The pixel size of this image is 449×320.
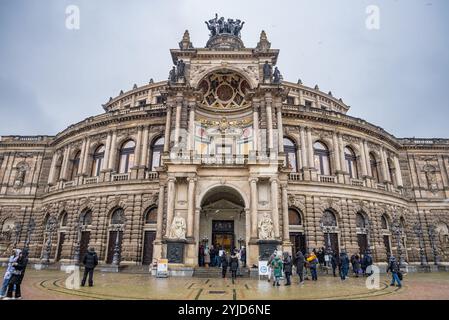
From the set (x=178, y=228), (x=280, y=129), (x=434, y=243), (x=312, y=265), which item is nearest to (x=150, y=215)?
(x=178, y=228)

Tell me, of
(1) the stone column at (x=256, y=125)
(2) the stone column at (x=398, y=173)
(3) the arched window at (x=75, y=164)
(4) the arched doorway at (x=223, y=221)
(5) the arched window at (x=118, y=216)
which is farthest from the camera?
(2) the stone column at (x=398, y=173)

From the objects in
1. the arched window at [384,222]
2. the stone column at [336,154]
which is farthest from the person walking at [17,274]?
the arched window at [384,222]

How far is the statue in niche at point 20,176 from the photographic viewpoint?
35469 millimetres

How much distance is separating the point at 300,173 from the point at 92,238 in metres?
20.9

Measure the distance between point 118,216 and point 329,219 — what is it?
20.4 metres

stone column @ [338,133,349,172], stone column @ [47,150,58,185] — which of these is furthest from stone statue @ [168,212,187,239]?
stone column @ [47,150,58,185]

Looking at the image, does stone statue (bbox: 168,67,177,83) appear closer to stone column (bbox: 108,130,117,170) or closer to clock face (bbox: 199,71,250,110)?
clock face (bbox: 199,71,250,110)

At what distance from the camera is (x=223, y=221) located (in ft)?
84.3

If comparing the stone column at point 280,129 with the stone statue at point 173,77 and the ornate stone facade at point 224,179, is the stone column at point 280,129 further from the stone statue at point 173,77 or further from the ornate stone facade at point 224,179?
the stone statue at point 173,77

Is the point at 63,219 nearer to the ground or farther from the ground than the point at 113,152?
nearer to the ground

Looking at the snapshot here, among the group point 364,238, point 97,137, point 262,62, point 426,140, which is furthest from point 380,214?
point 97,137

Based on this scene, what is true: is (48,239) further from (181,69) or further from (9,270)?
(9,270)

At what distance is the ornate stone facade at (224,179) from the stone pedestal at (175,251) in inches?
3.0
